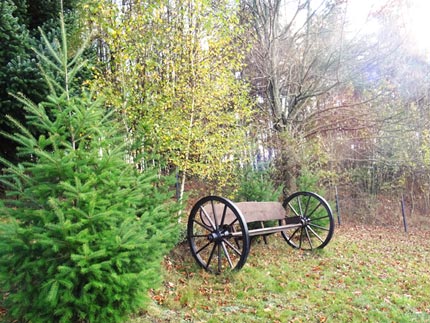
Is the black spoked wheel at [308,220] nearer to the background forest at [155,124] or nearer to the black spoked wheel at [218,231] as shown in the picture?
the background forest at [155,124]

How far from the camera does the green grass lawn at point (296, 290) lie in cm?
361

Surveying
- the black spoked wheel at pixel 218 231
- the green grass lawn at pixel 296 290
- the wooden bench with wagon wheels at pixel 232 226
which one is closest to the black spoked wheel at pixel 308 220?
the wooden bench with wagon wheels at pixel 232 226

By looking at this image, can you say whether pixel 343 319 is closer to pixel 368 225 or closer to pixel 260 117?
pixel 260 117

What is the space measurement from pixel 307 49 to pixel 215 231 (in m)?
6.54

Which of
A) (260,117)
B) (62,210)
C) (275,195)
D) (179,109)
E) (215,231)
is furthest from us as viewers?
(260,117)

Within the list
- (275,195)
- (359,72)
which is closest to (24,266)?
(275,195)

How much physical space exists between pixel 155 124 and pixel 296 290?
3.11m

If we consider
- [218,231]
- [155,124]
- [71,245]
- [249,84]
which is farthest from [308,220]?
[71,245]

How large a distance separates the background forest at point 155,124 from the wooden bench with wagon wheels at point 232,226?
42cm

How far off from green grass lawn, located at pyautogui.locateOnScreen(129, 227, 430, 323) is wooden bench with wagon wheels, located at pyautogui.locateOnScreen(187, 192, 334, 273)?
10.4 inches

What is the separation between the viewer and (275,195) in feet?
22.7

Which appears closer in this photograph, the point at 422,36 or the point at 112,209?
the point at 112,209

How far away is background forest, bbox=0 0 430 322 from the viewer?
8.52 feet

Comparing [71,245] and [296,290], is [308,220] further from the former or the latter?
[71,245]
